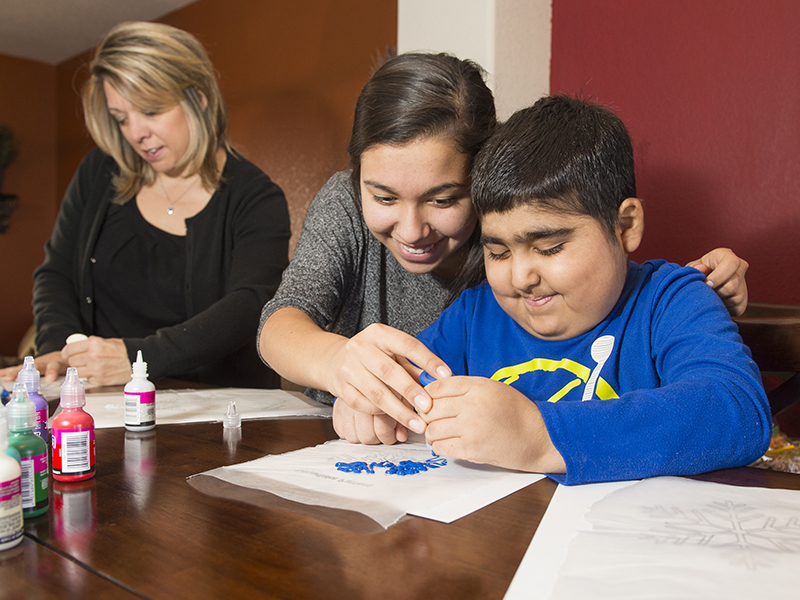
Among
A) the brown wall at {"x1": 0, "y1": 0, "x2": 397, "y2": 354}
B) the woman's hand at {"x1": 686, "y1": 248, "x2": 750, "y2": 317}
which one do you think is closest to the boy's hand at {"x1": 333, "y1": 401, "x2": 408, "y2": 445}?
the woman's hand at {"x1": 686, "y1": 248, "x2": 750, "y2": 317}

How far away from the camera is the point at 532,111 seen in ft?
3.33

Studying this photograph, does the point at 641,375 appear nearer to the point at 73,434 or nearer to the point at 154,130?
the point at 73,434

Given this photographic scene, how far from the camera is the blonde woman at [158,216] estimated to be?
1723 mm

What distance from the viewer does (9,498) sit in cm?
53

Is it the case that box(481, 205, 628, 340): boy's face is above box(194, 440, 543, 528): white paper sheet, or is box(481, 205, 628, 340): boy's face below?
above

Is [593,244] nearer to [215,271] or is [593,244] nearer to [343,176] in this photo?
[343,176]

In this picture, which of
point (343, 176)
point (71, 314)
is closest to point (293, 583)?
point (343, 176)

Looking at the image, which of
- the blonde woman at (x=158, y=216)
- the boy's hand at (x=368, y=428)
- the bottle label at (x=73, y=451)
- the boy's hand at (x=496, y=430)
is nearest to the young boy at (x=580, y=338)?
the boy's hand at (x=496, y=430)

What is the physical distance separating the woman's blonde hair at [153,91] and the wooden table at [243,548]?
4.19 feet

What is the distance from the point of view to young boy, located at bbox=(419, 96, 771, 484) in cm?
71

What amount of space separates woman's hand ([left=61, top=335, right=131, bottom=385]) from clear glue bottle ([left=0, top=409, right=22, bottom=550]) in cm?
89

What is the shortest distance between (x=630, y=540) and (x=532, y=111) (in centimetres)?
68

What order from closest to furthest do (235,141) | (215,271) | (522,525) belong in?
(522,525) → (215,271) → (235,141)

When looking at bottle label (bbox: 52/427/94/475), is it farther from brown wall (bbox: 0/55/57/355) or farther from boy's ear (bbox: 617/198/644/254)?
brown wall (bbox: 0/55/57/355)
